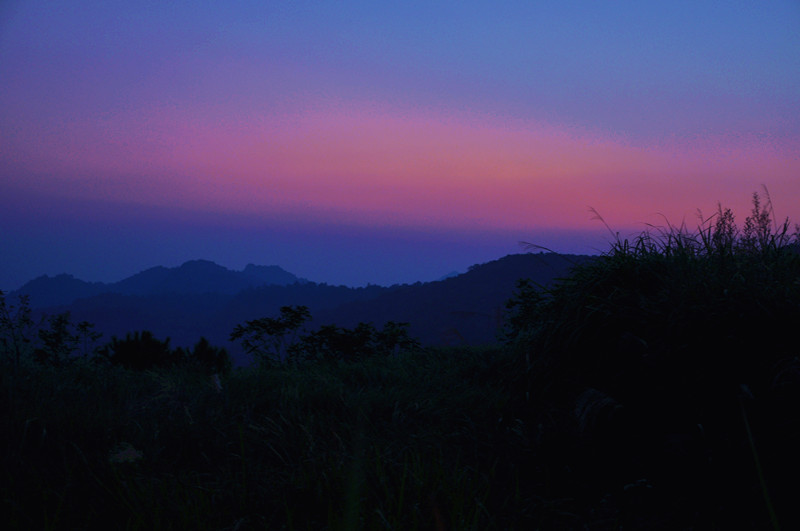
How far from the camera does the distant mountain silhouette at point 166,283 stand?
214 feet

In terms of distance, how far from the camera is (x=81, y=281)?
7281 cm

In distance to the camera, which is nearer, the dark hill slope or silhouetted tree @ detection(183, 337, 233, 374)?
silhouetted tree @ detection(183, 337, 233, 374)

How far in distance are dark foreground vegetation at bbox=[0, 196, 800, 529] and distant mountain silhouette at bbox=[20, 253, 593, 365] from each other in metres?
1.00

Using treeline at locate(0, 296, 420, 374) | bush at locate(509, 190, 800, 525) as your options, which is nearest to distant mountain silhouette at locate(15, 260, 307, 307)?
treeline at locate(0, 296, 420, 374)

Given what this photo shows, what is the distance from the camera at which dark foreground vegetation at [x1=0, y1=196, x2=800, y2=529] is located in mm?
2896

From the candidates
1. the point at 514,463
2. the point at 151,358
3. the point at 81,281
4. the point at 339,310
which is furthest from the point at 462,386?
the point at 81,281

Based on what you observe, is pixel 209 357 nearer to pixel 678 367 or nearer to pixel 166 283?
pixel 678 367

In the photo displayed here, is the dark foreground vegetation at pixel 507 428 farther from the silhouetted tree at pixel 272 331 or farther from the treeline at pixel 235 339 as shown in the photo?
the silhouetted tree at pixel 272 331

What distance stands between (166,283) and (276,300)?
1137 inches

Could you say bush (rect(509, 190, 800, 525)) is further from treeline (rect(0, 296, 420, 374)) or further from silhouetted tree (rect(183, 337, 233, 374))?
silhouetted tree (rect(183, 337, 233, 374))

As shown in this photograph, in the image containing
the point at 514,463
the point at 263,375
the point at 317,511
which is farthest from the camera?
the point at 263,375

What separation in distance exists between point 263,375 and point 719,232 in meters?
4.91

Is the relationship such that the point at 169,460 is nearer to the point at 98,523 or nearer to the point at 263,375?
the point at 98,523

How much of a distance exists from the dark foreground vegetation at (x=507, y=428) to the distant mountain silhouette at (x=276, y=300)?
3.27ft
